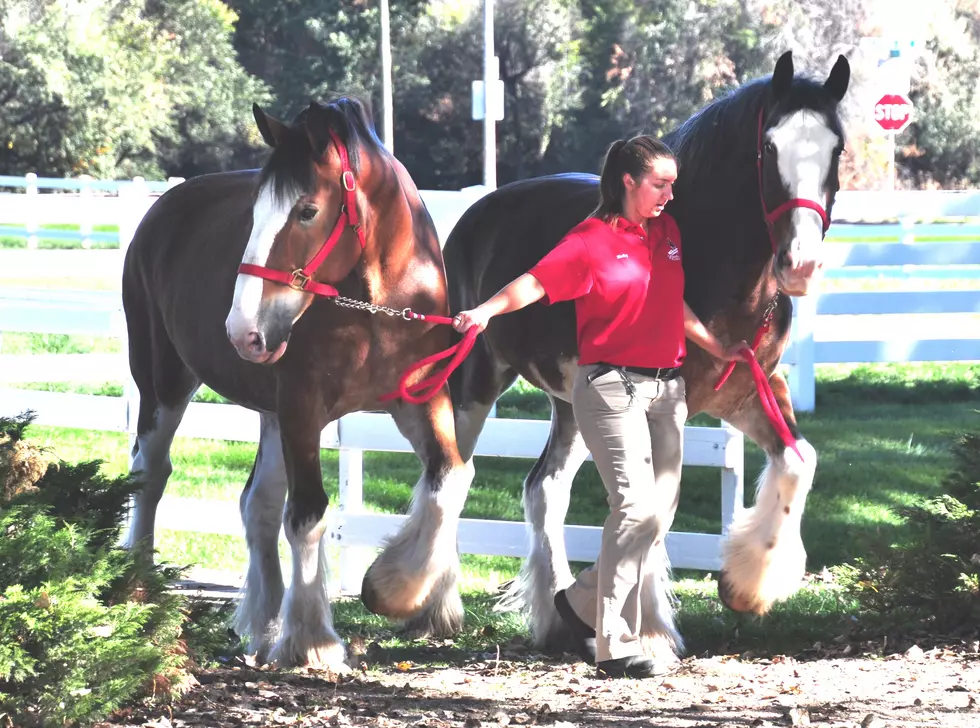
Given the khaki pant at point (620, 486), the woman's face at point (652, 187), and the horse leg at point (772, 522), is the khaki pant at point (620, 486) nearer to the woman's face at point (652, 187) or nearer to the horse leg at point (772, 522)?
the woman's face at point (652, 187)

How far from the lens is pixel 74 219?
1191 cm

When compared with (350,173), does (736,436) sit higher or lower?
lower

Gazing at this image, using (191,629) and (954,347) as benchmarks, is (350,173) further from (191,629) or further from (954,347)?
(954,347)

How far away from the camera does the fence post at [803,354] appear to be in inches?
386

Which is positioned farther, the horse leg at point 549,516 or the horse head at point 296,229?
the horse leg at point 549,516

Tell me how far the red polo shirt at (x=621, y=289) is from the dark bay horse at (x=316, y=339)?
725 millimetres

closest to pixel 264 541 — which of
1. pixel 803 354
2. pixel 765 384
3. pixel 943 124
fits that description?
pixel 765 384

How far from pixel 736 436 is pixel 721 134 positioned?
70.3 inches

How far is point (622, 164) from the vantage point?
4391 mm

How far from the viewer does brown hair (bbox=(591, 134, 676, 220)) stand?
434cm

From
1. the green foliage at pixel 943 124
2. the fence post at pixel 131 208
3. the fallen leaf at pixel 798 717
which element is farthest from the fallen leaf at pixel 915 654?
the green foliage at pixel 943 124

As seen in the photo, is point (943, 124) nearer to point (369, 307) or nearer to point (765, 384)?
point (765, 384)

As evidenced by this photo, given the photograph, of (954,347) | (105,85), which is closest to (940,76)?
(105,85)

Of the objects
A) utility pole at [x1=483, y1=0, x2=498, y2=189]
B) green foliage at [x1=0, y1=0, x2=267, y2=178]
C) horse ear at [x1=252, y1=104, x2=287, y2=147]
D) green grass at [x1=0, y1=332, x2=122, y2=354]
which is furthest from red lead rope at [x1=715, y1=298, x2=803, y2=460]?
green foliage at [x1=0, y1=0, x2=267, y2=178]
